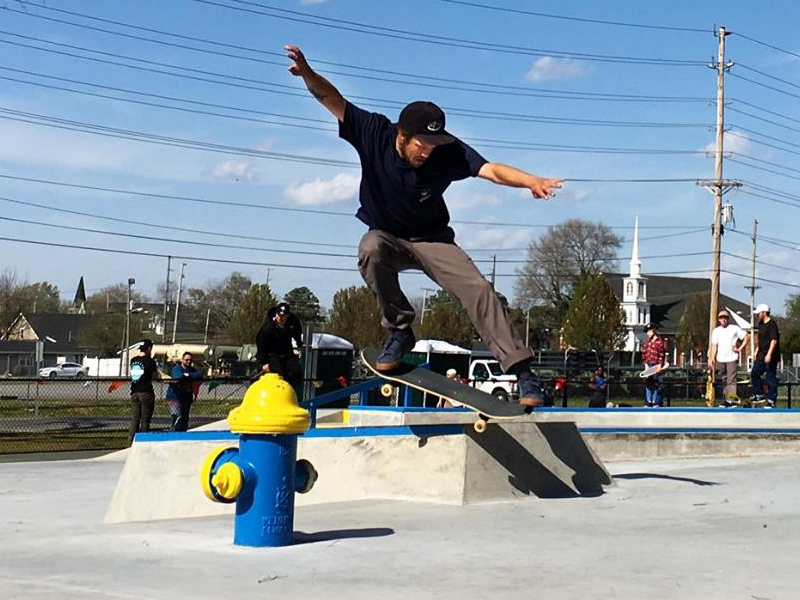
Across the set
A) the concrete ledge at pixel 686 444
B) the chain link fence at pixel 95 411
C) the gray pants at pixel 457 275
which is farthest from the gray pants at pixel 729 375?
the gray pants at pixel 457 275

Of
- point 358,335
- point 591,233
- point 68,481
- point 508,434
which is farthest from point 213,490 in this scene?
point 591,233

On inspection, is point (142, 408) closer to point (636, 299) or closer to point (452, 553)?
point (452, 553)

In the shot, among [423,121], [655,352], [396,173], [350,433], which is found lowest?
[350,433]

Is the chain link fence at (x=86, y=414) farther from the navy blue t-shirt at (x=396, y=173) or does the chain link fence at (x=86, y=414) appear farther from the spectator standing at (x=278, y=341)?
the navy blue t-shirt at (x=396, y=173)

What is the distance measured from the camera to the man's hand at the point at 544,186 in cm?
649

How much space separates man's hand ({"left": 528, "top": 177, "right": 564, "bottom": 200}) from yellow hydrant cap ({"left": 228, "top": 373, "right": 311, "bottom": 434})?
6.86 ft

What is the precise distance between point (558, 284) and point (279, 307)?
3329 inches

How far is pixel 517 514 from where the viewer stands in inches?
275

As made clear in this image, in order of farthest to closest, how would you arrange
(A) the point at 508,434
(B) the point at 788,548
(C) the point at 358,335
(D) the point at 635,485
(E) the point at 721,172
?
1. (C) the point at 358,335
2. (E) the point at 721,172
3. (D) the point at 635,485
4. (A) the point at 508,434
5. (B) the point at 788,548

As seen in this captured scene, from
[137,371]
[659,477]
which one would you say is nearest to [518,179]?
[659,477]

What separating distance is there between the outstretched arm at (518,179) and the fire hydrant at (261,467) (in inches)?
82.7

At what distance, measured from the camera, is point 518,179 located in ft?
21.8

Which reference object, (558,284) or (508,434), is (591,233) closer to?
(558,284)

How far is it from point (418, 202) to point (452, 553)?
257cm
